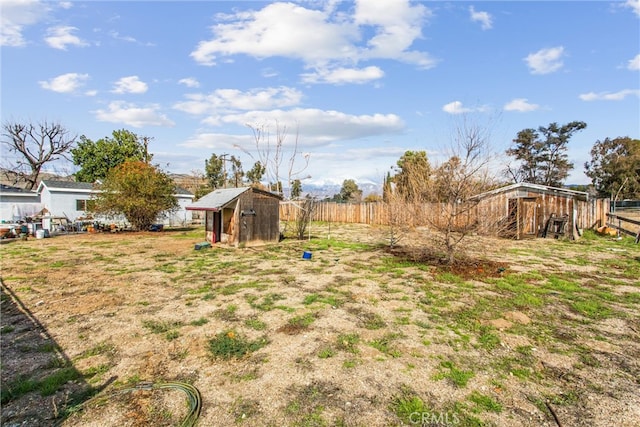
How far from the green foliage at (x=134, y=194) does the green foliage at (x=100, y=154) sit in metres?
11.7

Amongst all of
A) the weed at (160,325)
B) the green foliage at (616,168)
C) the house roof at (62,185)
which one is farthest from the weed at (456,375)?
the green foliage at (616,168)

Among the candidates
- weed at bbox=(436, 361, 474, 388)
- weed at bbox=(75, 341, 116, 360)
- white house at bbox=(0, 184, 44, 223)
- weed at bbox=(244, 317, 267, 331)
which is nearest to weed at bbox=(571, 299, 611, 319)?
weed at bbox=(436, 361, 474, 388)

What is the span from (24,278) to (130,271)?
7.17 feet

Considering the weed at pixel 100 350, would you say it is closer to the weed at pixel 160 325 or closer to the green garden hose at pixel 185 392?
the weed at pixel 160 325

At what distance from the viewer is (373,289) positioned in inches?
269

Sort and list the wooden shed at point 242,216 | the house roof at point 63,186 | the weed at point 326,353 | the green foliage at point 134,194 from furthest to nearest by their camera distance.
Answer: the house roof at point 63,186
the green foliage at point 134,194
the wooden shed at point 242,216
the weed at point 326,353

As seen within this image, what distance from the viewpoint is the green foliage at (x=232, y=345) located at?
4035 millimetres

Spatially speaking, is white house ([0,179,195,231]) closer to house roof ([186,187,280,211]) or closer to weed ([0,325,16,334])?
house roof ([186,187,280,211])

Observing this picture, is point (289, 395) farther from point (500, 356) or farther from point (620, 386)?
point (620, 386)

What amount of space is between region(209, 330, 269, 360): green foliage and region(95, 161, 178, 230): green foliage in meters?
15.2

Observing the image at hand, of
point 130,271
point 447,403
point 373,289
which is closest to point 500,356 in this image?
point 447,403

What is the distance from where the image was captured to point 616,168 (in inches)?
1129

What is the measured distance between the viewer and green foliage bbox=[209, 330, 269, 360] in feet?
13.2

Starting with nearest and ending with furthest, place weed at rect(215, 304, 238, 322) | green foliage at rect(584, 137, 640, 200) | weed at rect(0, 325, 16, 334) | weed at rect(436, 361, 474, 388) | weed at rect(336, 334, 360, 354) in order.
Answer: weed at rect(436, 361, 474, 388), weed at rect(336, 334, 360, 354), weed at rect(0, 325, 16, 334), weed at rect(215, 304, 238, 322), green foliage at rect(584, 137, 640, 200)
